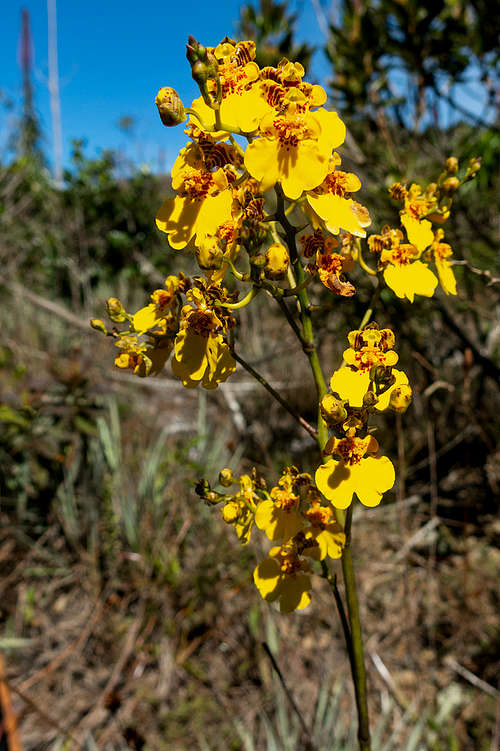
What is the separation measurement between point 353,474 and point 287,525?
0.58ft

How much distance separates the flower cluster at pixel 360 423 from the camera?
0.71m

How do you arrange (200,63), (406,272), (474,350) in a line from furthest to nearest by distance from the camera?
(474,350), (406,272), (200,63)

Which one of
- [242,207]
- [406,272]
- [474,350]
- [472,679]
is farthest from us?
[474,350]

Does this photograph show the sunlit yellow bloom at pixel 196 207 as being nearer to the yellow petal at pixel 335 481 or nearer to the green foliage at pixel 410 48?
the yellow petal at pixel 335 481

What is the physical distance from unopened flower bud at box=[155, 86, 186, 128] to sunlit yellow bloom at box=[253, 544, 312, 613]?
67 centimetres

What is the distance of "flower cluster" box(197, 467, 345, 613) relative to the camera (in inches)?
32.4

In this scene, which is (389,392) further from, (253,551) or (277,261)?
(253,551)

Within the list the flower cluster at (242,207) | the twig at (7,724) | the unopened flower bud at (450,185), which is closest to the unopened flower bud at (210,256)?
the flower cluster at (242,207)

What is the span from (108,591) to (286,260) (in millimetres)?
2048

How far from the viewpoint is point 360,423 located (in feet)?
2.34

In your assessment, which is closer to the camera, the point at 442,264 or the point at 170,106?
the point at 170,106

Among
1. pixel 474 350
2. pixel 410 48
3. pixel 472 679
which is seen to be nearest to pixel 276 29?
pixel 410 48

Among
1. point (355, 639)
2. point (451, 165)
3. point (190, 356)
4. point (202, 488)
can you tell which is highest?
point (451, 165)

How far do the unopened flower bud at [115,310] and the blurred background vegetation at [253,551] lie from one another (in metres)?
1.03
